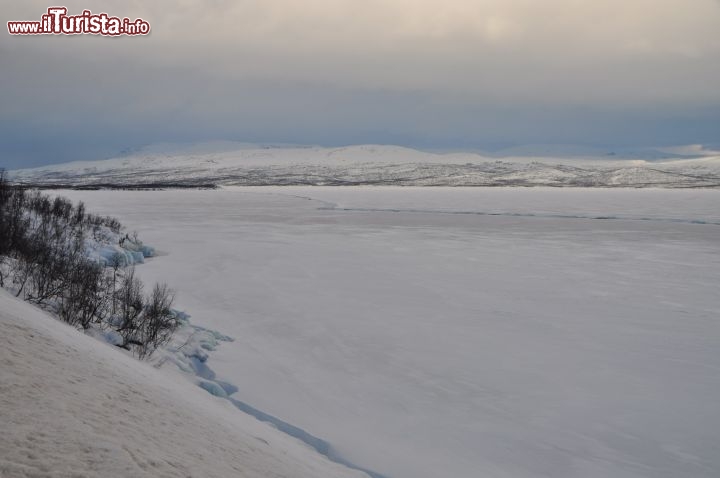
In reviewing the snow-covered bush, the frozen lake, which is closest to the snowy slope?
the frozen lake

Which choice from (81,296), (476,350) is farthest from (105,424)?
(476,350)

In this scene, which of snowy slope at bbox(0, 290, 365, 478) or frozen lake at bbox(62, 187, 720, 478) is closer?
snowy slope at bbox(0, 290, 365, 478)

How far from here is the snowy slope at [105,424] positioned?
8.21 ft

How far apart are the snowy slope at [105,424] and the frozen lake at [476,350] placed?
5.30ft

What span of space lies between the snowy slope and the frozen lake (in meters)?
1.61

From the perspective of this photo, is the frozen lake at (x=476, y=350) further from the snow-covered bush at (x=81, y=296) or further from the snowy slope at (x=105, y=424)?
the snowy slope at (x=105, y=424)

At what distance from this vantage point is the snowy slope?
2502mm

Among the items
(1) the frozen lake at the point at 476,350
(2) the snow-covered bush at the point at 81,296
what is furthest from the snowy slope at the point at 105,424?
(2) the snow-covered bush at the point at 81,296

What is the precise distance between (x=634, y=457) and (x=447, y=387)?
2.26 metres

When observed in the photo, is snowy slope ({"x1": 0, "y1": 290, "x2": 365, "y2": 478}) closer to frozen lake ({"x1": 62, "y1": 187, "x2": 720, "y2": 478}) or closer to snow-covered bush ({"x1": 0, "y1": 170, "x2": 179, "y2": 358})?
frozen lake ({"x1": 62, "y1": 187, "x2": 720, "y2": 478})

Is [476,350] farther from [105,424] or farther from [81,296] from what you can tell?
[105,424]

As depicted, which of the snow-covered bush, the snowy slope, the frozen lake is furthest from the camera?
the snow-covered bush

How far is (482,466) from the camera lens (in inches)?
207

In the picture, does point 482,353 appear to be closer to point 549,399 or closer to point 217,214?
point 549,399
